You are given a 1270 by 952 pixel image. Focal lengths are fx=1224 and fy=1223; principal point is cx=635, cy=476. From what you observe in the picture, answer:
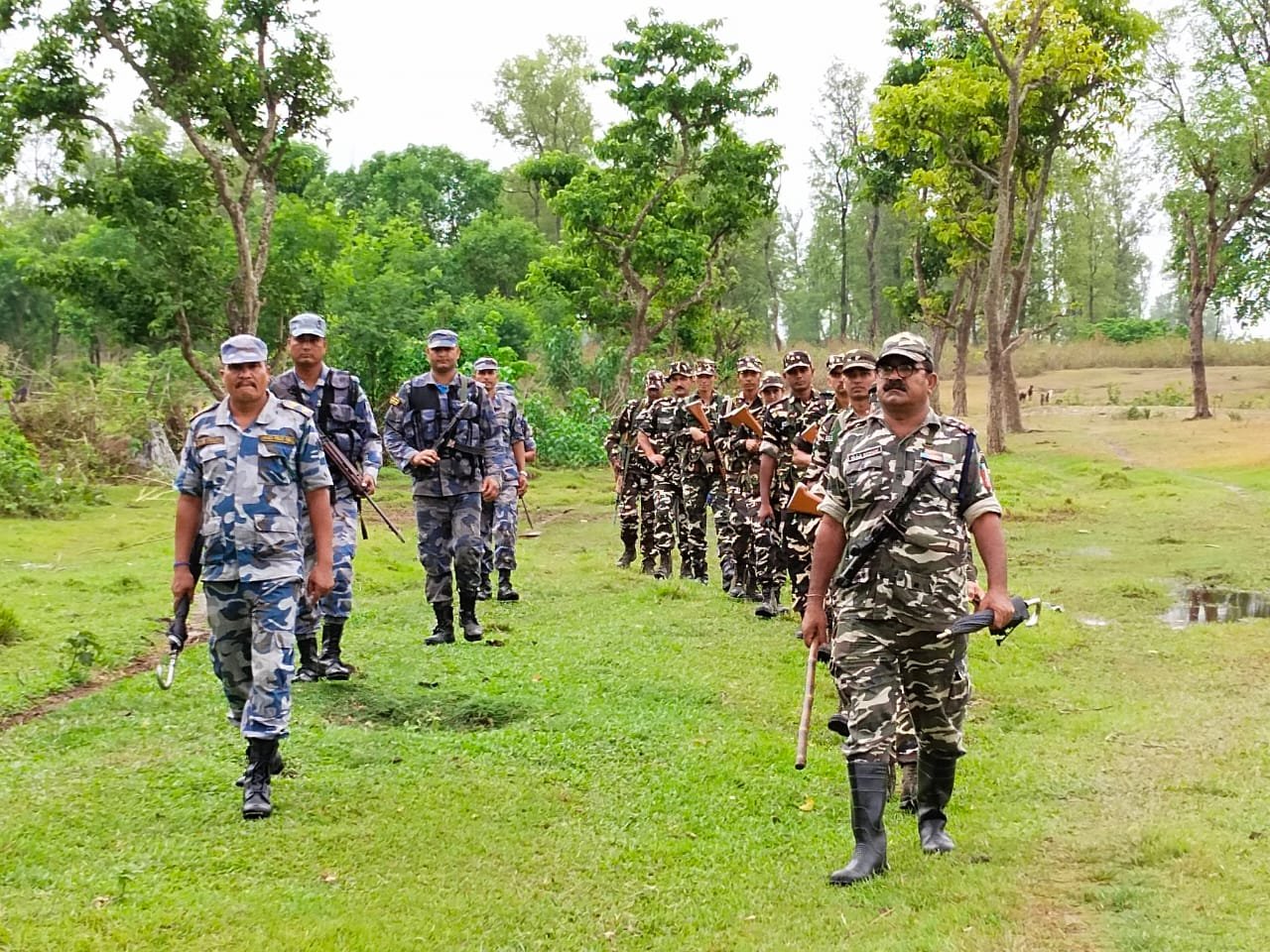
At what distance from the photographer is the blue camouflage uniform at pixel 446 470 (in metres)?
7.90

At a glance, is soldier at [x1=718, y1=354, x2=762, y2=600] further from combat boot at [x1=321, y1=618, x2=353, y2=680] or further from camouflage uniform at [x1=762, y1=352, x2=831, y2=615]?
combat boot at [x1=321, y1=618, x2=353, y2=680]

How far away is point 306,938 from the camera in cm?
369

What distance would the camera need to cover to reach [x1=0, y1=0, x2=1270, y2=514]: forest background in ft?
55.0

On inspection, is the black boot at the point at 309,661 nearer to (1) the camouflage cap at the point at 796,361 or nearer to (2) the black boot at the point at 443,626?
(2) the black boot at the point at 443,626

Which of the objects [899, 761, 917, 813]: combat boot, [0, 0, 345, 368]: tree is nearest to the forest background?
[0, 0, 345, 368]: tree

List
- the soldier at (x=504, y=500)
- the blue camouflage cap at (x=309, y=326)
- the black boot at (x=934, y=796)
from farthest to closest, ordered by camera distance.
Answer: the soldier at (x=504, y=500)
the blue camouflage cap at (x=309, y=326)
the black boot at (x=934, y=796)

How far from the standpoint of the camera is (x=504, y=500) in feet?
35.3

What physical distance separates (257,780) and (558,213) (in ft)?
73.9

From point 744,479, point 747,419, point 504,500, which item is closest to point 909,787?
point 747,419

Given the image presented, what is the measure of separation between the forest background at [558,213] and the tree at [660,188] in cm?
6

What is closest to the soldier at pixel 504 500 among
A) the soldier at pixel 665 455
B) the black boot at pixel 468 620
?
the soldier at pixel 665 455

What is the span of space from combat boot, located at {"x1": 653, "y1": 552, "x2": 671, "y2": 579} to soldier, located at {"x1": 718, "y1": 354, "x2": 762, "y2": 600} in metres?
1.34

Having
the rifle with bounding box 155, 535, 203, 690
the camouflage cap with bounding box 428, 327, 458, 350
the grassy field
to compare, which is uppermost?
the camouflage cap with bounding box 428, 327, 458, 350

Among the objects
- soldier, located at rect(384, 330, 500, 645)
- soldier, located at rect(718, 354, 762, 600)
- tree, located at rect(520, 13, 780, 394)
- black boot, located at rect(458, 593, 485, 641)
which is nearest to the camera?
soldier, located at rect(384, 330, 500, 645)
